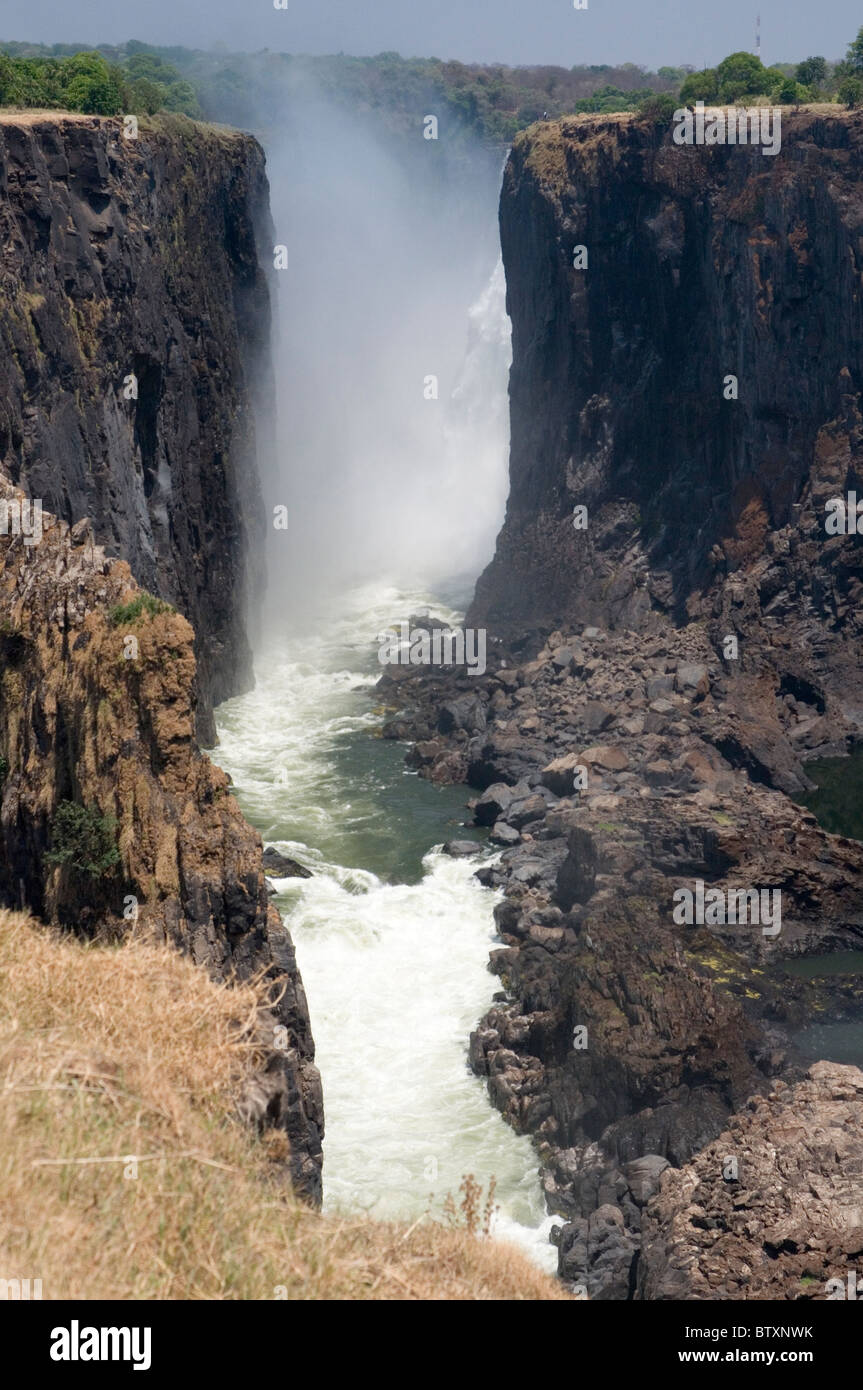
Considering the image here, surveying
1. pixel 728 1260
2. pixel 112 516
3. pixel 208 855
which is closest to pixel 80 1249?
pixel 208 855

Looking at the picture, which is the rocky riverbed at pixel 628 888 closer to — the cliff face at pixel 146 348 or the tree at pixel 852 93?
the cliff face at pixel 146 348

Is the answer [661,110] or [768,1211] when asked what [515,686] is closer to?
[661,110]

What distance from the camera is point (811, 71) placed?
241ft

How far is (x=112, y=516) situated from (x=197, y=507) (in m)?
12.8

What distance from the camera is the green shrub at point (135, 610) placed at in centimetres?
2175

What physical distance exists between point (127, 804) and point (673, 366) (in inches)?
2049

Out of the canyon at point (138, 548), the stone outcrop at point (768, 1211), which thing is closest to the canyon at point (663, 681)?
the stone outcrop at point (768, 1211)

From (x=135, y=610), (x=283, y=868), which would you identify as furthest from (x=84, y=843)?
(x=283, y=868)

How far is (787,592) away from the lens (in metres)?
61.9

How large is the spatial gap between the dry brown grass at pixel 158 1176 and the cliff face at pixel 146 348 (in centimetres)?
2746

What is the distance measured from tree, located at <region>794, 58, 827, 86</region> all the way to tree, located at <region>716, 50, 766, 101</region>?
4.80 meters

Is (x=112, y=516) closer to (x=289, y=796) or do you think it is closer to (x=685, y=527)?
(x=289, y=796)

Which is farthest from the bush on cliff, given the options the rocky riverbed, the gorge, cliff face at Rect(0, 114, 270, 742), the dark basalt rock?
the dark basalt rock

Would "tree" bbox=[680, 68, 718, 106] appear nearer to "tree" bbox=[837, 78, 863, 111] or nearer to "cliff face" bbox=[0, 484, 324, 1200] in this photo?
"tree" bbox=[837, 78, 863, 111]
